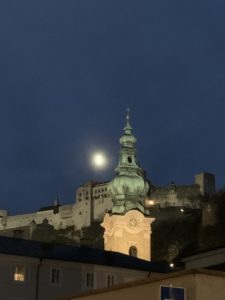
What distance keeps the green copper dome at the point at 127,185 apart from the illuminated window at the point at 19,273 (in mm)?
24967

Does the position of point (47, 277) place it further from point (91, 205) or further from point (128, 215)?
point (91, 205)

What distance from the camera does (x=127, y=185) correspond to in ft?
233

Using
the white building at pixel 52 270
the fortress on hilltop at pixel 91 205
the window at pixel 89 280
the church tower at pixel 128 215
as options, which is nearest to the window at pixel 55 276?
the white building at pixel 52 270

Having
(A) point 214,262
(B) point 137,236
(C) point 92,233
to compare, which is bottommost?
(A) point 214,262

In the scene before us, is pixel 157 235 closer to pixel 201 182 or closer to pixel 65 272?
pixel 201 182

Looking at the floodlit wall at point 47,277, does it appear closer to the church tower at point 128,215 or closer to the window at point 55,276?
the window at point 55,276

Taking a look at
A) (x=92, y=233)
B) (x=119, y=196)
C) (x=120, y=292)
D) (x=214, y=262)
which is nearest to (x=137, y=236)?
(x=119, y=196)

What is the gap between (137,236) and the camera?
66.8 metres

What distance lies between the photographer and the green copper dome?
6956 centimetres

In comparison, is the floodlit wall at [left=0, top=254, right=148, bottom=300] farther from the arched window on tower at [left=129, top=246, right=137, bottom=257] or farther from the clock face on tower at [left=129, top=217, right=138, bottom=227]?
the clock face on tower at [left=129, top=217, right=138, bottom=227]

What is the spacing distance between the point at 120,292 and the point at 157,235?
293 ft

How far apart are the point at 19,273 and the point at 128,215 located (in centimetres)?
2477

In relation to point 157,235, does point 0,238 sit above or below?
below

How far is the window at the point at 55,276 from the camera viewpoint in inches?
1752
